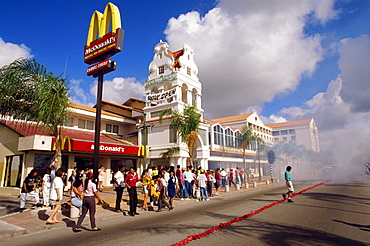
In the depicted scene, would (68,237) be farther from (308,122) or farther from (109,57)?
(308,122)

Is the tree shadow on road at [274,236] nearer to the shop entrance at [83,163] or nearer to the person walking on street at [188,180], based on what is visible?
the person walking on street at [188,180]

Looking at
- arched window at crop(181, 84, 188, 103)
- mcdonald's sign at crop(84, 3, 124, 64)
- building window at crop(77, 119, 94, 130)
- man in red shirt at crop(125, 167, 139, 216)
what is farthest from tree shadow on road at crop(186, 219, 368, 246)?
arched window at crop(181, 84, 188, 103)

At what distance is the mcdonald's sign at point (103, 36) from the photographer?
533 inches

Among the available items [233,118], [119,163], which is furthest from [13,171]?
[233,118]

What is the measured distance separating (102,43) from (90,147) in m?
8.06

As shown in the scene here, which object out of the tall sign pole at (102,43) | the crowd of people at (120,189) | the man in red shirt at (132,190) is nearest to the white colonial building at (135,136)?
the crowd of people at (120,189)

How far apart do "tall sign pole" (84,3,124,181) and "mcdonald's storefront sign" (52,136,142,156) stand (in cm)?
515

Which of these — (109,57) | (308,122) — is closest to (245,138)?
(109,57)

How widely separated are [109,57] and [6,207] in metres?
9.06

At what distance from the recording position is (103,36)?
14.1 metres

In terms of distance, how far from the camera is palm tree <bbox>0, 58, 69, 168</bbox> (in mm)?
11289

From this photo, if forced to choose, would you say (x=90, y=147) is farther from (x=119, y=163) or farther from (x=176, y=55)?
(x=176, y=55)

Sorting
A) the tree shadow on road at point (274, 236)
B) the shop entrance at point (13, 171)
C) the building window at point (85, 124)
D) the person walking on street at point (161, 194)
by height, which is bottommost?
the tree shadow on road at point (274, 236)

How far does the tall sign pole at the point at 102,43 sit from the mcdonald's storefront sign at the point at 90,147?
5147 millimetres
